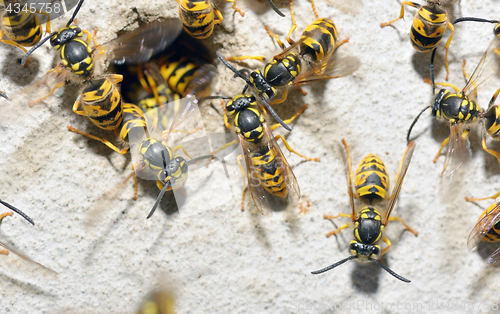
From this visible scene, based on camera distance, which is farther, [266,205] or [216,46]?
[216,46]

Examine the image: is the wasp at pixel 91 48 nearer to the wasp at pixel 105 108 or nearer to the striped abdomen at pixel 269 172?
the wasp at pixel 105 108

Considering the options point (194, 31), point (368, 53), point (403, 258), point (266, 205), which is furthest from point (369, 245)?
point (194, 31)

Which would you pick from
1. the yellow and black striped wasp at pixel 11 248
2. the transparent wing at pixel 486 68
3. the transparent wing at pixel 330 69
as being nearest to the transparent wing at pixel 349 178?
the transparent wing at pixel 330 69

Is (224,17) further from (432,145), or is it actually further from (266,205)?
(432,145)

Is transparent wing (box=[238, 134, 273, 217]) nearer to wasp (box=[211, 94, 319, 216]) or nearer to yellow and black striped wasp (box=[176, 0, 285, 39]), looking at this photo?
wasp (box=[211, 94, 319, 216])

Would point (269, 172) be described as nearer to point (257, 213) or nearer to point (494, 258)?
point (257, 213)
